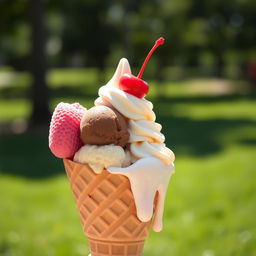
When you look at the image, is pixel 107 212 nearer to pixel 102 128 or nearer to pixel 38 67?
pixel 102 128

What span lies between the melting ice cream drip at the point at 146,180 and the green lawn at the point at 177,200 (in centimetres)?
362

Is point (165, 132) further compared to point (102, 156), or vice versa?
point (165, 132)

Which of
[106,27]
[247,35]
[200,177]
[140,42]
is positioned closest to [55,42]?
[106,27]

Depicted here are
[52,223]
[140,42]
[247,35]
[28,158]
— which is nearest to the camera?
[52,223]

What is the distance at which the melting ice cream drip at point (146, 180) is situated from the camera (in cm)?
277

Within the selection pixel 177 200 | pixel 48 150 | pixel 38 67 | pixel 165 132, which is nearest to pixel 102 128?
pixel 177 200

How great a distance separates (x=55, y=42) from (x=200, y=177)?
125 feet

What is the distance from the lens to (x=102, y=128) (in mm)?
2811

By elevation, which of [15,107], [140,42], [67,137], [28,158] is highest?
[67,137]

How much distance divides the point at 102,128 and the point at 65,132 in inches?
7.1

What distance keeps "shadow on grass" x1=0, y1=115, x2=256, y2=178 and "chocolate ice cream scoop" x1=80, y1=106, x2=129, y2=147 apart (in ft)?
25.3

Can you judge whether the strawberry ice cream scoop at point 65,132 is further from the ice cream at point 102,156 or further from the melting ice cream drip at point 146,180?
the melting ice cream drip at point 146,180

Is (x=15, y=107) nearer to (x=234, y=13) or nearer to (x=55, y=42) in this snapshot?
(x=234, y=13)

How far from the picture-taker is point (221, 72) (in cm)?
4456
